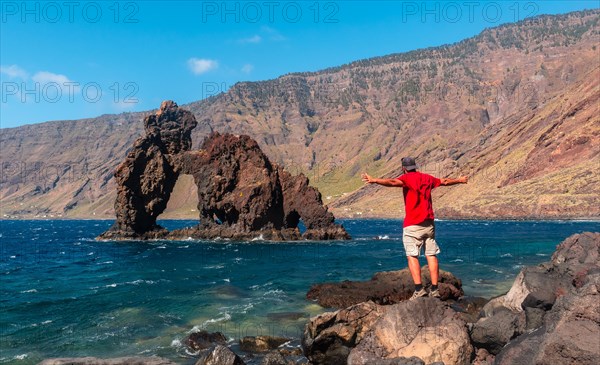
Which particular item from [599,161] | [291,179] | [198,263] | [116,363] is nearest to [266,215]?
[291,179]

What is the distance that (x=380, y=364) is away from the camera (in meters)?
10.6

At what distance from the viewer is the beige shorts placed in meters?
12.4

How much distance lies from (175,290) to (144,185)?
6837 centimetres

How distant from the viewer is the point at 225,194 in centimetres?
8962

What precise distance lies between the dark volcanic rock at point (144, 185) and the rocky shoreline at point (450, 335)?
270ft

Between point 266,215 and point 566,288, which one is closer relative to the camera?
point 566,288

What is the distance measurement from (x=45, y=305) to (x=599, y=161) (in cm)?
14200

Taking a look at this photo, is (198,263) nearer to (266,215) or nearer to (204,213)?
(266,215)

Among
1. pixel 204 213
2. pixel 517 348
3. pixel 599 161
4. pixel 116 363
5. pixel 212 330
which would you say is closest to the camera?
pixel 517 348

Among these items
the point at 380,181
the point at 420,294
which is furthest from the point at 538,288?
the point at 380,181

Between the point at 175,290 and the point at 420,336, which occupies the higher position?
the point at 420,336

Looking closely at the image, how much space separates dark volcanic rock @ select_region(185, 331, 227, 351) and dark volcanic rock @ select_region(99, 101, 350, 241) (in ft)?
208

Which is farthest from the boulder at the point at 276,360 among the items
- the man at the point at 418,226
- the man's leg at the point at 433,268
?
the man's leg at the point at 433,268

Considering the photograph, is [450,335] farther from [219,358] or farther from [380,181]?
[219,358]
